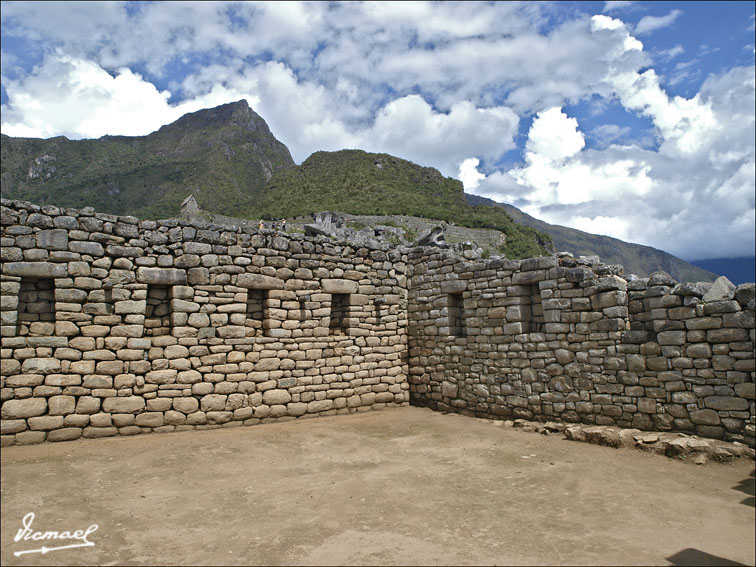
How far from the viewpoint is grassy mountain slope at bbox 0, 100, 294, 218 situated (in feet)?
213

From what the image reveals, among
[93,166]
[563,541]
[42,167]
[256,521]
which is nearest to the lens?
[563,541]

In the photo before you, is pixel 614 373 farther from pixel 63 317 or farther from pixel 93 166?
pixel 93 166

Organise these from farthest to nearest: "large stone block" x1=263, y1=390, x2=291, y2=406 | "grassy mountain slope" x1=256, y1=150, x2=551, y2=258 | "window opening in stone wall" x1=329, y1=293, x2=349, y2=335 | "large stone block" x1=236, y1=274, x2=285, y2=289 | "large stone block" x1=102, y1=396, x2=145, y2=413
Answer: "grassy mountain slope" x1=256, y1=150, x2=551, y2=258 → "window opening in stone wall" x1=329, y1=293, x2=349, y2=335 → "large stone block" x1=263, y1=390, x2=291, y2=406 → "large stone block" x1=236, y1=274, x2=285, y2=289 → "large stone block" x1=102, y1=396, x2=145, y2=413

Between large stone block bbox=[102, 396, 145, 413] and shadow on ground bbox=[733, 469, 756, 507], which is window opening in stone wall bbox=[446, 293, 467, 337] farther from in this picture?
large stone block bbox=[102, 396, 145, 413]

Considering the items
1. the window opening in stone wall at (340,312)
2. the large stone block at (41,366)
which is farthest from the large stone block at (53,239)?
the window opening in stone wall at (340,312)

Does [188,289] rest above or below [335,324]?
above

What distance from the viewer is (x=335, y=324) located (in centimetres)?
1123

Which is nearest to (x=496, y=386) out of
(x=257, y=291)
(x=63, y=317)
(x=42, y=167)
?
(x=257, y=291)

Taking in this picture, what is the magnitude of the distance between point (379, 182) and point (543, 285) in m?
66.8

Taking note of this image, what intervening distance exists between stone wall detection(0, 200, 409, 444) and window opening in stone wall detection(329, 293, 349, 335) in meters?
0.03

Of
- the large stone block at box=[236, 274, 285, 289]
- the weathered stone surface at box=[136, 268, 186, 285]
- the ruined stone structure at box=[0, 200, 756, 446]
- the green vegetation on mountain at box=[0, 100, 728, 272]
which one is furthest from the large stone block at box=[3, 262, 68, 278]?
the green vegetation on mountain at box=[0, 100, 728, 272]

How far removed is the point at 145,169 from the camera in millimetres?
76125

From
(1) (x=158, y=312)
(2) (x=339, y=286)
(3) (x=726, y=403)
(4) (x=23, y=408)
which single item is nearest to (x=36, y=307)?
(4) (x=23, y=408)

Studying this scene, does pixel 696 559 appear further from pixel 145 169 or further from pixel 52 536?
pixel 145 169
